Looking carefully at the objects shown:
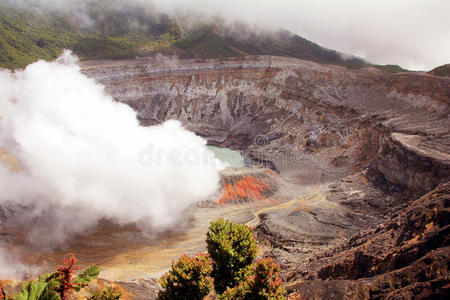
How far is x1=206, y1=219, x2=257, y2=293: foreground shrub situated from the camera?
1844 centimetres

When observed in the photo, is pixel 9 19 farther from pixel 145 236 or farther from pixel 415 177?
pixel 415 177

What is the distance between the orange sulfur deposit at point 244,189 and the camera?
4116 centimetres

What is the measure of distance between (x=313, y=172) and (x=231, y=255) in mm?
36569

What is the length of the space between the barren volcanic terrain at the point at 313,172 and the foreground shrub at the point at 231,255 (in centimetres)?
310

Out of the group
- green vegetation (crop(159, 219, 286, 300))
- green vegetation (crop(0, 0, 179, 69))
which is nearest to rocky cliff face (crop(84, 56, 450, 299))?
green vegetation (crop(159, 219, 286, 300))

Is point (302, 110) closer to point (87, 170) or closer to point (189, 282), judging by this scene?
point (87, 170)

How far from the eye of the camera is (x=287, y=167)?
2183 inches

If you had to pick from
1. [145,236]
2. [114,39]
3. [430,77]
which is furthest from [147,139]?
[114,39]

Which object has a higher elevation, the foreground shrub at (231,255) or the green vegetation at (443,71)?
the green vegetation at (443,71)

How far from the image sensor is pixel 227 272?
18.8 metres

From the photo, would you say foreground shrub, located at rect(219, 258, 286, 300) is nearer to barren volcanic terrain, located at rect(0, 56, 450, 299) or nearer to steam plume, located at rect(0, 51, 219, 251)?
barren volcanic terrain, located at rect(0, 56, 450, 299)

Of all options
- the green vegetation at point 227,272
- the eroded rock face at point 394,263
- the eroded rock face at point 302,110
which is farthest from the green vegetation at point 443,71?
the green vegetation at point 227,272

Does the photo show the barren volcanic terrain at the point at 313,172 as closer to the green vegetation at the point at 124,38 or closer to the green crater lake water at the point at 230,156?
the green crater lake water at the point at 230,156

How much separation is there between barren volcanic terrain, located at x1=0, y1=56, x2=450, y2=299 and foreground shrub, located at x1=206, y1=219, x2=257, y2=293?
3.10 m
